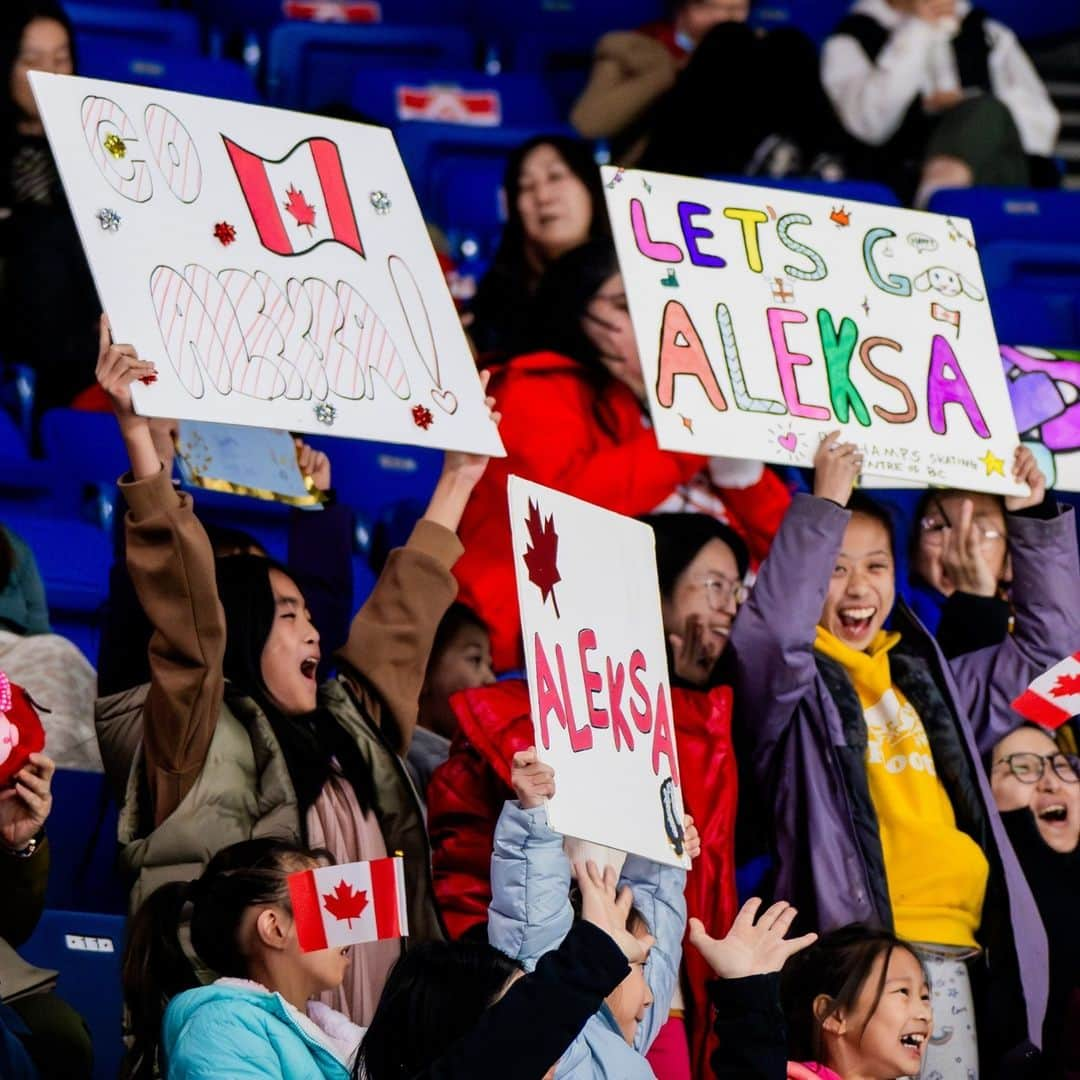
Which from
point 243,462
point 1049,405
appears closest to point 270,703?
point 243,462

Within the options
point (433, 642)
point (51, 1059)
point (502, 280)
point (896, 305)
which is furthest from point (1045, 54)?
A: point (51, 1059)

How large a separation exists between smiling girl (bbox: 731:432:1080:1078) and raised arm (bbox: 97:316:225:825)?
92 cm

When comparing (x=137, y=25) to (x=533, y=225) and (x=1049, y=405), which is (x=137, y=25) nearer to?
(x=533, y=225)

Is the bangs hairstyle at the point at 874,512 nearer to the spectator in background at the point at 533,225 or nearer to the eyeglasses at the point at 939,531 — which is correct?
the eyeglasses at the point at 939,531

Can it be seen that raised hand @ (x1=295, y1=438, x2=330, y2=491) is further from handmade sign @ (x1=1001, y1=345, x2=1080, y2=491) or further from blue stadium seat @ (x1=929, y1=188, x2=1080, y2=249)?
blue stadium seat @ (x1=929, y1=188, x2=1080, y2=249)

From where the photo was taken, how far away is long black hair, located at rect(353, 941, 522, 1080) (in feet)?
10.4

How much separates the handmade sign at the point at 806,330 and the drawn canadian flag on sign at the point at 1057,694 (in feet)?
1.44

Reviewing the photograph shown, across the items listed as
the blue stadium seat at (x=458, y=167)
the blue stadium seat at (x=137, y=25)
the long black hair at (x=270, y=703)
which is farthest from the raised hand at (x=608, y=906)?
the blue stadium seat at (x=137, y=25)

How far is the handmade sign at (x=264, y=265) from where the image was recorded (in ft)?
13.0

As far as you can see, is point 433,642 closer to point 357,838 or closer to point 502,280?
point 357,838

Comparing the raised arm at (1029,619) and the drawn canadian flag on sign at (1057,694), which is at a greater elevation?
the raised arm at (1029,619)

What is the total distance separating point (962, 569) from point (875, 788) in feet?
2.45

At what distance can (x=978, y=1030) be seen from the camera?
416 cm

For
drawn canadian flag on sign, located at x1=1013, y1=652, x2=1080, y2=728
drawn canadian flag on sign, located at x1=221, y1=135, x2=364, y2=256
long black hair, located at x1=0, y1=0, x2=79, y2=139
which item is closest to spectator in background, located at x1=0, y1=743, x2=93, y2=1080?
drawn canadian flag on sign, located at x1=221, y1=135, x2=364, y2=256
